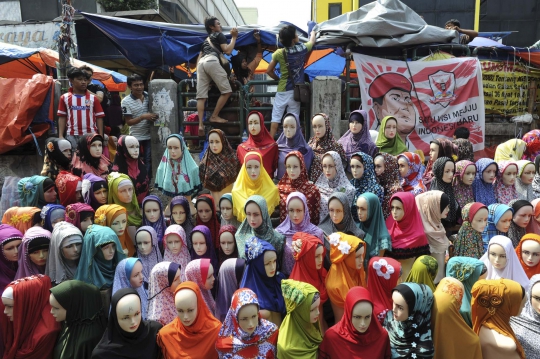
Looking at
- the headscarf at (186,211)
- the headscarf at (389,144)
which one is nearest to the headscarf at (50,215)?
the headscarf at (186,211)

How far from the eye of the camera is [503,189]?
5.88 m

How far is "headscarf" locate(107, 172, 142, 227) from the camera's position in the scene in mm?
5102

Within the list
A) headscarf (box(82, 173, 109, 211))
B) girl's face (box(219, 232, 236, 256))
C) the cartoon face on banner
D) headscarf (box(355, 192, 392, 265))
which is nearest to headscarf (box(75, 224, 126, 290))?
headscarf (box(82, 173, 109, 211))

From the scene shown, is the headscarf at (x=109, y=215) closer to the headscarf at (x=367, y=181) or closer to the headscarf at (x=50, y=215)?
the headscarf at (x=50, y=215)

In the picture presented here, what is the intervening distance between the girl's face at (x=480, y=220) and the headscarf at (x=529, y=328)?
3.72 feet

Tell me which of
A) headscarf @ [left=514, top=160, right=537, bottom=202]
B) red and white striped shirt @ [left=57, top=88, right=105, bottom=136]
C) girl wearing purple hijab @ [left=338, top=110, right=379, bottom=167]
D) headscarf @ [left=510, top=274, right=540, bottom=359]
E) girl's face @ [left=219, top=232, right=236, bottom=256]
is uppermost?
red and white striped shirt @ [left=57, top=88, right=105, bottom=136]

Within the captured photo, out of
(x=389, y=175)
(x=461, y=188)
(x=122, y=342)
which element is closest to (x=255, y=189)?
(x=389, y=175)

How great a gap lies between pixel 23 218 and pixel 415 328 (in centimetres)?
403

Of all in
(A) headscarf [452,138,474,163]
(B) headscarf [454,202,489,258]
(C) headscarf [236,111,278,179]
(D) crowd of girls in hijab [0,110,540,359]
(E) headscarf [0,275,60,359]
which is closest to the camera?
(D) crowd of girls in hijab [0,110,540,359]

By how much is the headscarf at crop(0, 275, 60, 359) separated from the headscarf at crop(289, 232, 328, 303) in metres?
2.08

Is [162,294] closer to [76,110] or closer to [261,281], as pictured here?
[261,281]

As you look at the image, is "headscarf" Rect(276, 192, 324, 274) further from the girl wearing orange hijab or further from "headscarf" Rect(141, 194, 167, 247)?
"headscarf" Rect(141, 194, 167, 247)

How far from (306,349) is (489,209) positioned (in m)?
2.92

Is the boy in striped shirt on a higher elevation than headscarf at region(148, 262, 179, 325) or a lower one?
higher
